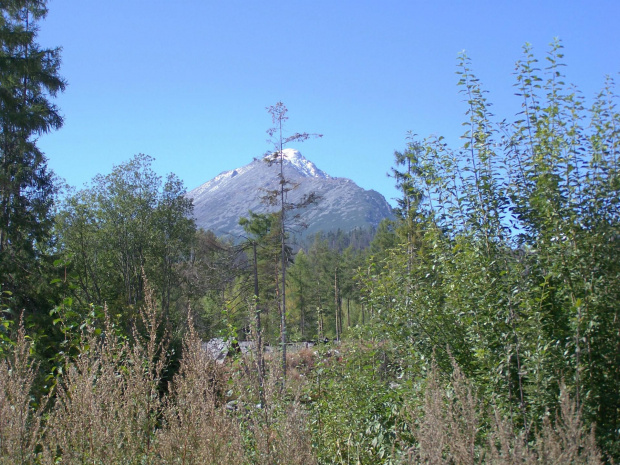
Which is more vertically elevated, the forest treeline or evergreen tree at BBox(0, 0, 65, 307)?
evergreen tree at BBox(0, 0, 65, 307)

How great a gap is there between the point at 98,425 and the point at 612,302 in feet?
11.1

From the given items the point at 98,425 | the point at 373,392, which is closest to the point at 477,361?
the point at 373,392

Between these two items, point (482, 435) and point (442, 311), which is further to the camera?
point (442, 311)

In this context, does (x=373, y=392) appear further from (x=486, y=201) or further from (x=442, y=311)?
(x=486, y=201)

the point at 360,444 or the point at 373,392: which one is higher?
the point at 373,392

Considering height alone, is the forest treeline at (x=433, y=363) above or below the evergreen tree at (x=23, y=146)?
below

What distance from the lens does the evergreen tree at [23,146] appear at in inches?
416

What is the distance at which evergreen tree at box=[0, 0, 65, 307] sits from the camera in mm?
10570

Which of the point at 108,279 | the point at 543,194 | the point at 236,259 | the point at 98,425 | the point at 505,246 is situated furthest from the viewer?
the point at 108,279

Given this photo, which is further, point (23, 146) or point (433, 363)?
point (23, 146)

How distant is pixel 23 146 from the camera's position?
1285 centimetres

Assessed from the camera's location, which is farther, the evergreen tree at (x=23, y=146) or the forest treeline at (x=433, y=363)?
the evergreen tree at (x=23, y=146)

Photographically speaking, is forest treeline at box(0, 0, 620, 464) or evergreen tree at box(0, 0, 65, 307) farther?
evergreen tree at box(0, 0, 65, 307)

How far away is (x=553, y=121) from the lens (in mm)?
4438
